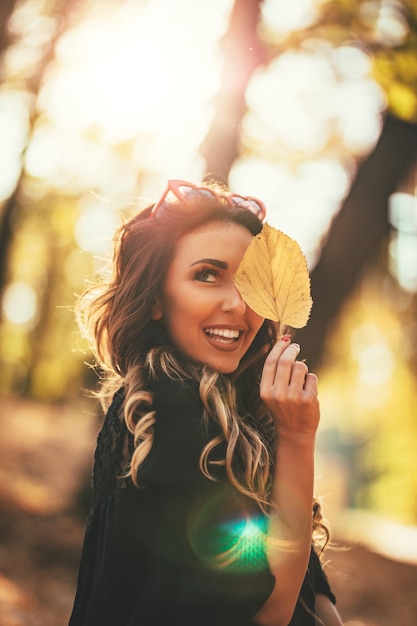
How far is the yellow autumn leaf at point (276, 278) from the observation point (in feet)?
5.89

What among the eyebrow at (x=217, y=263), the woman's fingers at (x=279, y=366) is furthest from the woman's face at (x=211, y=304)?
the woman's fingers at (x=279, y=366)

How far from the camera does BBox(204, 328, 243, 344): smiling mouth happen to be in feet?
6.82

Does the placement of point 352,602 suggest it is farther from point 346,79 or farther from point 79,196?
point 79,196

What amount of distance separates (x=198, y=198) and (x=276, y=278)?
0.61m

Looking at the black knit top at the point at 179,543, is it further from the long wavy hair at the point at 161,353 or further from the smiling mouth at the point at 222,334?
the smiling mouth at the point at 222,334

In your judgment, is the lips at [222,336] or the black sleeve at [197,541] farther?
the lips at [222,336]

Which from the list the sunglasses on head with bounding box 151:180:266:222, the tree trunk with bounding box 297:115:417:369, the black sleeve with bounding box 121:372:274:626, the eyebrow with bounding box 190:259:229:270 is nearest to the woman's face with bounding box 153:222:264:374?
the eyebrow with bounding box 190:259:229:270

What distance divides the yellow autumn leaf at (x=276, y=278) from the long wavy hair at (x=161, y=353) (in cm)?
31

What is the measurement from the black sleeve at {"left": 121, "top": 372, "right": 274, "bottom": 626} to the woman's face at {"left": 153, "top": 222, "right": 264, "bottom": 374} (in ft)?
1.25

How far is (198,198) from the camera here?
2.28 m

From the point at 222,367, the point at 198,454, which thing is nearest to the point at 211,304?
the point at 222,367

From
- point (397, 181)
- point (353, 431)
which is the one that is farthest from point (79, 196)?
point (353, 431)

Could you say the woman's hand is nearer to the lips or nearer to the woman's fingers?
the woman's fingers

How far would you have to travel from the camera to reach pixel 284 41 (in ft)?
22.9
